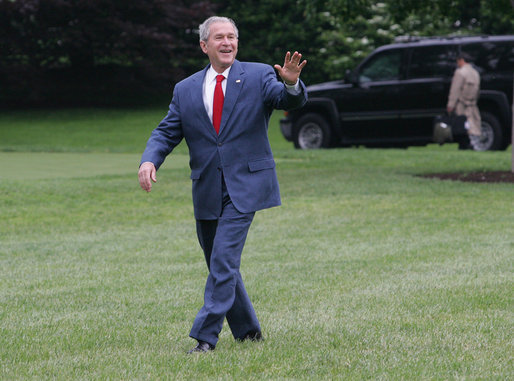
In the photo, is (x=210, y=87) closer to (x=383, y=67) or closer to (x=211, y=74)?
(x=211, y=74)

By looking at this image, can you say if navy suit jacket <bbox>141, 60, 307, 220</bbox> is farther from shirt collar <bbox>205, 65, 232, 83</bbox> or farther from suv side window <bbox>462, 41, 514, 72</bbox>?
suv side window <bbox>462, 41, 514, 72</bbox>

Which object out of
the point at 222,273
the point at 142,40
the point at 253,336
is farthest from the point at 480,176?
the point at 142,40

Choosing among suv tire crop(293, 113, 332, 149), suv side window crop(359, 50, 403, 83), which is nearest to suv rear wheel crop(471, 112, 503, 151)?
suv side window crop(359, 50, 403, 83)

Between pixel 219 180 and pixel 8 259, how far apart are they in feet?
14.2

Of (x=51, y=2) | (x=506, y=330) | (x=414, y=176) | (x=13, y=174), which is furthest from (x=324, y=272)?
(x=51, y=2)

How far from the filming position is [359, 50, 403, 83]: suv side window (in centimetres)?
2055

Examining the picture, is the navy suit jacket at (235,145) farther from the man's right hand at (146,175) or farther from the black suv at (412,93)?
the black suv at (412,93)

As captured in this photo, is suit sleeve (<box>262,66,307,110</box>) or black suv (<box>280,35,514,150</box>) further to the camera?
black suv (<box>280,35,514,150</box>)

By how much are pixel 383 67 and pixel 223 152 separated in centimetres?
1585

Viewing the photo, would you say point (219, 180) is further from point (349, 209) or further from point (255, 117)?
point (349, 209)

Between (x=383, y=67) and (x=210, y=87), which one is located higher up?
(x=210, y=87)

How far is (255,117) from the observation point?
5.25 meters

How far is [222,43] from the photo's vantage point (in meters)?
5.14

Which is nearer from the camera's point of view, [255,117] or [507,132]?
[255,117]
